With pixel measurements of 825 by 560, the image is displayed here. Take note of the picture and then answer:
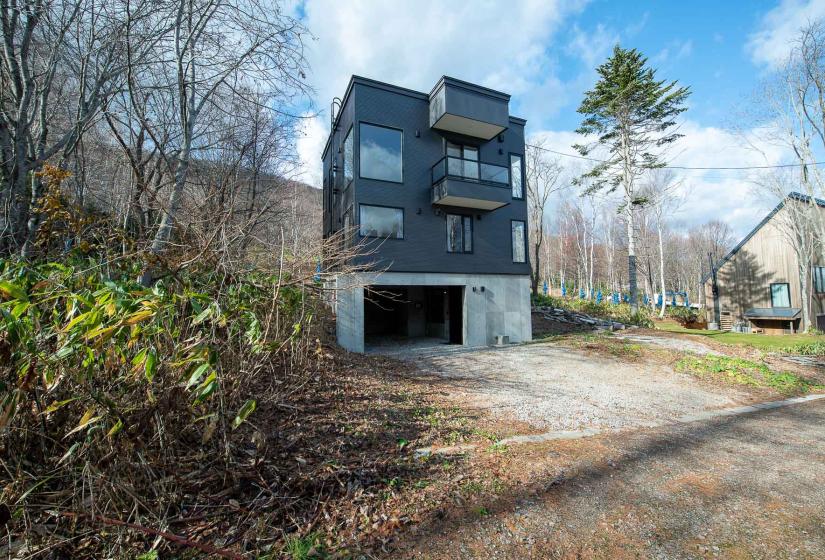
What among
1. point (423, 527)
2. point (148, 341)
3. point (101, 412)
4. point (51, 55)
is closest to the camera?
point (101, 412)

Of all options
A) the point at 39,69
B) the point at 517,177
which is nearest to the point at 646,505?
the point at 39,69

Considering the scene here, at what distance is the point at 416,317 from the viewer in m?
14.9

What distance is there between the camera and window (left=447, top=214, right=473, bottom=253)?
1176 cm

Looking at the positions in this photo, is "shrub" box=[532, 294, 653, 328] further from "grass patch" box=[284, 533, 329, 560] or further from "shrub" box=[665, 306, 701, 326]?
"grass patch" box=[284, 533, 329, 560]

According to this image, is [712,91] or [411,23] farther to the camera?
[712,91]

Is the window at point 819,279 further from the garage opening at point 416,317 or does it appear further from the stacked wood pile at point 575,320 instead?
the garage opening at point 416,317

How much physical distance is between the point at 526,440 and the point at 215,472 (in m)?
2.92

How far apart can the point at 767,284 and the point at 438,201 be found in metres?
19.0

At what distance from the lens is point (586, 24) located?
955 cm

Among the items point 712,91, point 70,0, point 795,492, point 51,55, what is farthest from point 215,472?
point 712,91

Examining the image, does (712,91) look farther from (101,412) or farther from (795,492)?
(101,412)

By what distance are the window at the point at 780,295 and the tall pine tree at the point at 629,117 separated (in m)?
7.16

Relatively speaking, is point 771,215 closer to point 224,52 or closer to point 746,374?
point 746,374

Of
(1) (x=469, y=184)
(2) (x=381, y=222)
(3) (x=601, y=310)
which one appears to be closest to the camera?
(2) (x=381, y=222)
